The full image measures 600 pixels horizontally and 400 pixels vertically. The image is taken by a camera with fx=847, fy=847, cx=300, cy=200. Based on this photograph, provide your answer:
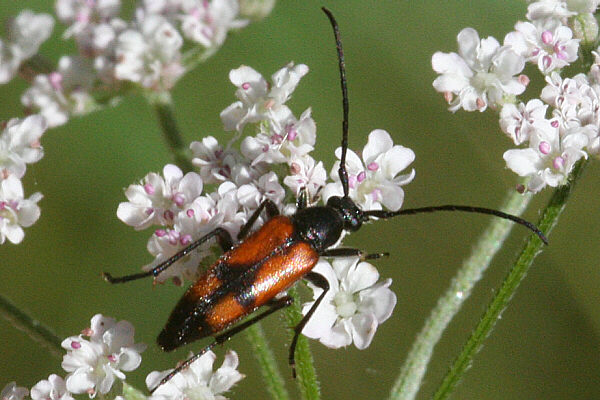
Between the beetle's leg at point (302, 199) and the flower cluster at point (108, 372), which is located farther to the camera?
the beetle's leg at point (302, 199)

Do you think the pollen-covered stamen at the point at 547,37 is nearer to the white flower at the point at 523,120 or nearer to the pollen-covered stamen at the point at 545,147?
the white flower at the point at 523,120

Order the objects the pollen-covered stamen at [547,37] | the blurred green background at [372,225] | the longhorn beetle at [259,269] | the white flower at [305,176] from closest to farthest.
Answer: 1. the longhorn beetle at [259,269]
2. the white flower at [305,176]
3. the pollen-covered stamen at [547,37]
4. the blurred green background at [372,225]

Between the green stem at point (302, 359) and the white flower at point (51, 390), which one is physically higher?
the white flower at point (51, 390)

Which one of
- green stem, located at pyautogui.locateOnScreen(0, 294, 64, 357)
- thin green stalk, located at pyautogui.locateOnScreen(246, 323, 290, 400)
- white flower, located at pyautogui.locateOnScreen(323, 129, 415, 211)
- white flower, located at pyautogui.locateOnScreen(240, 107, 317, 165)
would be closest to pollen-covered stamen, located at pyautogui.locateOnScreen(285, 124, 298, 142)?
white flower, located at pyautogui.locateOnScreen(240, 107, 317, 165)

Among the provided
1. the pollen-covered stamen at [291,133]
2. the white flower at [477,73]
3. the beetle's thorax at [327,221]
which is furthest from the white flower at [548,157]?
the pollen-covered stamen at [291,133]

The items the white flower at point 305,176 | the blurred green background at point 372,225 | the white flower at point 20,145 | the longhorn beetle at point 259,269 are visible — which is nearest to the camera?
the longhorn beetle at point 259,269

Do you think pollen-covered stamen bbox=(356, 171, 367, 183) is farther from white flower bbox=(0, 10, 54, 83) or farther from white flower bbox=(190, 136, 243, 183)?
white flower bbox=(0, 10, 54, 83)

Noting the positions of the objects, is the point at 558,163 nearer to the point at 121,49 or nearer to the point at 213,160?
the point at 213,160
